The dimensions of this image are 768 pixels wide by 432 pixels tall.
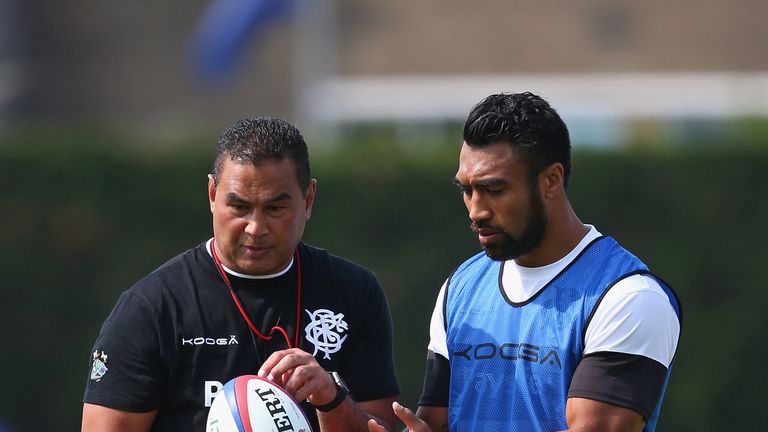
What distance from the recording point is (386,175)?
10766 millimetres

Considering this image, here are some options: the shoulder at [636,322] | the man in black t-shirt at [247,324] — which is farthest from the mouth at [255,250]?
the shoulder at [636,322]

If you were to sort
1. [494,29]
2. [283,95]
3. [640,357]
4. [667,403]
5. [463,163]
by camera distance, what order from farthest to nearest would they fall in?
[283,95], [494,29], [667,403], [463,163], [640,357]

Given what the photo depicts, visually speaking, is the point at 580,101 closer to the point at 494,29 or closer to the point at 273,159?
the point at 494,29

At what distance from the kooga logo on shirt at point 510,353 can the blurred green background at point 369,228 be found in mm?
6404

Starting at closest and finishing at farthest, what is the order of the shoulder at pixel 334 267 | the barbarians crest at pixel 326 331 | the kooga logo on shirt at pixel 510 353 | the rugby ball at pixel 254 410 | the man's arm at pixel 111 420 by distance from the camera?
1. the kooga logo on shirt at pixel 510 353
2. the rugby ball at pixel 254 410
3. the man's arm at pixel 111 420
4. the barbarians crest at pixel 326 331
5. the shoulder at pixel 334 267

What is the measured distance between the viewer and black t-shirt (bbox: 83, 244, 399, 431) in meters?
4.22

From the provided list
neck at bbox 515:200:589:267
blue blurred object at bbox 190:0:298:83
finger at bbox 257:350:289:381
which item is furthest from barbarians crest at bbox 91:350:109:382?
blue blurred object at bbox 190:0:298:83

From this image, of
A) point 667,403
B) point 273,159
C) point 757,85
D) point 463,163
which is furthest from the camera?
point 757,85

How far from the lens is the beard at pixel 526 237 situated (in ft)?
13.1

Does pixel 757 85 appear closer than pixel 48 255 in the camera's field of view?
No

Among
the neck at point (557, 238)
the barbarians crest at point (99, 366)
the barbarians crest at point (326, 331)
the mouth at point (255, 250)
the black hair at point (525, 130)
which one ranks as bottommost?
the barbarians crest at point (99, 366)

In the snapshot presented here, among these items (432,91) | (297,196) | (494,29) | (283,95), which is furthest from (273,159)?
(283,95)

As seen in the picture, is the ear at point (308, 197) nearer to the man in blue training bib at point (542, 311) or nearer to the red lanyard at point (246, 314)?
the red lanyard at point (246, 314)

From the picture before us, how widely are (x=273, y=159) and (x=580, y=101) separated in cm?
1692
